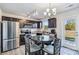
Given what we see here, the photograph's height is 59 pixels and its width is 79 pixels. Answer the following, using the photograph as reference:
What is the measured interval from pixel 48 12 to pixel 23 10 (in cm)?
56

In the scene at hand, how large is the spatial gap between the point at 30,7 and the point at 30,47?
1.02 m

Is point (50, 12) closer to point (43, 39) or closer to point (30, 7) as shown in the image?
point (30, 7)

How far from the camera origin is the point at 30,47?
8.55 feet

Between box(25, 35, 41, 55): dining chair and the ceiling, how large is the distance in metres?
0.61

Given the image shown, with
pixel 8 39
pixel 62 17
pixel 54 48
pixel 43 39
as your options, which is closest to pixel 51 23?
pixel 62 17

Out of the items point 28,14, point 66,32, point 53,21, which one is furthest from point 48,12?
point 66,32

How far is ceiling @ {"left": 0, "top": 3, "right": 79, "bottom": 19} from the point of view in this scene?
2.09 metres

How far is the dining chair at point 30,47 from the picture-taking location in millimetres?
2378

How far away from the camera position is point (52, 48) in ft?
8.45

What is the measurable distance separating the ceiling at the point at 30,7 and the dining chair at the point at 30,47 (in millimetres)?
611

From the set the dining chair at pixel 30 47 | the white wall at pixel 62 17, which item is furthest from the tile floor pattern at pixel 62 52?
the white wall at pixel 62 17

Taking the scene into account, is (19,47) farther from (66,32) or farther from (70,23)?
(70,23)

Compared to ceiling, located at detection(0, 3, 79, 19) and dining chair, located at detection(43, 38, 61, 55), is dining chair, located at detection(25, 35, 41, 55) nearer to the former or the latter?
dining chair, located at detection(43, 38, 61, 55)

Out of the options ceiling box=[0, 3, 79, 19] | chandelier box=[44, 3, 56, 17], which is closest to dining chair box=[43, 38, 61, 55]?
chandelier box=[44, 3, 56, 17]
